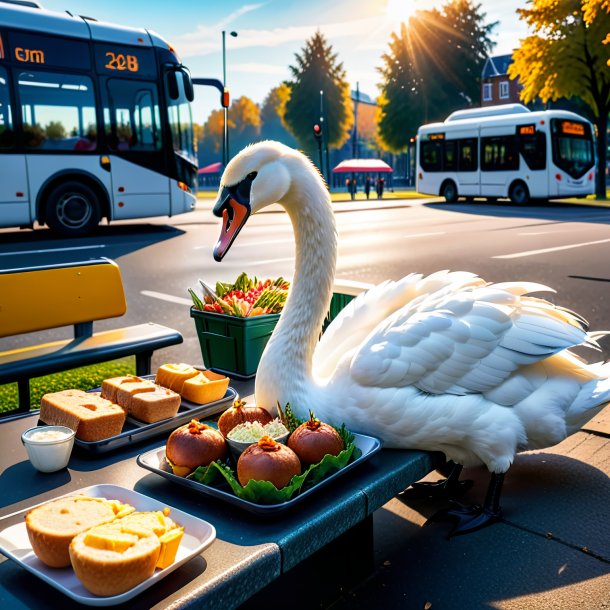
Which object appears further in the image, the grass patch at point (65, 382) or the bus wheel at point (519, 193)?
the bus wheel at point (519, 193)

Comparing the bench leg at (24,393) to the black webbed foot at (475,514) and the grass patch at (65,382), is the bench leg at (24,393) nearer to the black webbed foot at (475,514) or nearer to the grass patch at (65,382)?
the grass patch at (65,382)

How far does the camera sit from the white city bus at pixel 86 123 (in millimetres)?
13625

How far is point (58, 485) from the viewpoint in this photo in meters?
2.13

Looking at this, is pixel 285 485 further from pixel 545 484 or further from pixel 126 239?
pixel 126 239

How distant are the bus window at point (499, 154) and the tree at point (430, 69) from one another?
27.5 meters

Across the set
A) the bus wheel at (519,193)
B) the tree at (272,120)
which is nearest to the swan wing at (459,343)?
the bus wheel at (519,193)

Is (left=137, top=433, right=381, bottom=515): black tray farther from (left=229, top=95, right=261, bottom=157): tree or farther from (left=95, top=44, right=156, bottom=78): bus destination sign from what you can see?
(left=229, top=95, right=261, bottom=157): tree

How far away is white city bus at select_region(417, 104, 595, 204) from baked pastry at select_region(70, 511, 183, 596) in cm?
2521

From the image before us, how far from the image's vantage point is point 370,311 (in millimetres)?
3080

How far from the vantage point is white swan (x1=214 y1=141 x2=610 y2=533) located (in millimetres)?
2510

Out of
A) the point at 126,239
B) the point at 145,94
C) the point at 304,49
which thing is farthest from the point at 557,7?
the point at 304,49

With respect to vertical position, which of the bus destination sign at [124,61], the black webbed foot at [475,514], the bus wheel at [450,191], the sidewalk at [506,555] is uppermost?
the bus destination sign at [124,61]

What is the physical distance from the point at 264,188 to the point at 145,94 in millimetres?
13800

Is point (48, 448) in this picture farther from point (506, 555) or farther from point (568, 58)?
point (568, 58)
